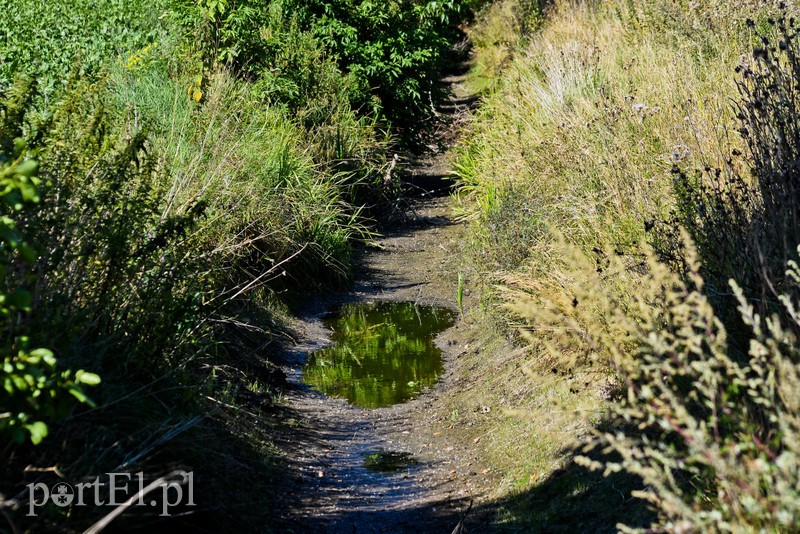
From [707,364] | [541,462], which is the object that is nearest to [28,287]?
[707,364]

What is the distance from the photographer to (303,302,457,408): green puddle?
27.0ft

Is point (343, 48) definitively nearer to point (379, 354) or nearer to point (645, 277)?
point (379, 354)

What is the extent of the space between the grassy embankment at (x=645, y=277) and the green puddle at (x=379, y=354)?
690mm

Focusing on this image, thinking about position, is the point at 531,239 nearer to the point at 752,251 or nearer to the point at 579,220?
the point at 579,220

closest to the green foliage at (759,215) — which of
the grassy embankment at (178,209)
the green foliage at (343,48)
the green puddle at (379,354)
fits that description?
the grassy embankment at (178,209)

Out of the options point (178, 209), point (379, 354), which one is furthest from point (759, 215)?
point (379, 354)

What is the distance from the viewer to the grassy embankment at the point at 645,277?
3016mm

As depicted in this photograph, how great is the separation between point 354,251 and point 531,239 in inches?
190

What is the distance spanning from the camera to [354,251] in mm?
12531

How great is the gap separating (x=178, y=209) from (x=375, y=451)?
229 cm

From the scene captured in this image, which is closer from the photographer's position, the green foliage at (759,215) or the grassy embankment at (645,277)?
the grassy embankment at (645,277)

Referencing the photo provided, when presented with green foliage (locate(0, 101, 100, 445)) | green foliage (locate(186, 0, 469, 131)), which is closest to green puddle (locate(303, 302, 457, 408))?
green foliage (locate(186, 0, 469, 131))

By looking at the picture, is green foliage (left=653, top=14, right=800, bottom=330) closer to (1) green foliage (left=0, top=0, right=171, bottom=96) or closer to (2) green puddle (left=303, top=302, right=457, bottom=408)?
(2) green puddle (left=303, top=302, right=457, bottom=408)

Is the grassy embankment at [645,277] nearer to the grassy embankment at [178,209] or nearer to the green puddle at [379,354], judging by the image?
the green puddle at [379,354]
